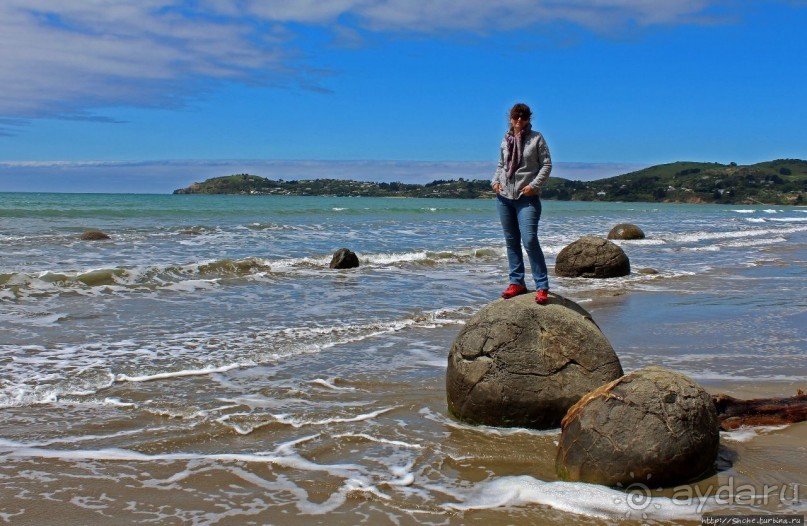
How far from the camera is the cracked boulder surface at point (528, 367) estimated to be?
21.6 feet

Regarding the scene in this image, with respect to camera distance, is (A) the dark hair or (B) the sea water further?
(A) the dark hair

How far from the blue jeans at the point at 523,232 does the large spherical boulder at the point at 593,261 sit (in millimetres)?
11306

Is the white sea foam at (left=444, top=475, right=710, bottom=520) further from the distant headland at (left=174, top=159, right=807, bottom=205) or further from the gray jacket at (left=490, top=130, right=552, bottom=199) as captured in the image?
the distant headland at (left=174, top=159, right=807, bottom=205)

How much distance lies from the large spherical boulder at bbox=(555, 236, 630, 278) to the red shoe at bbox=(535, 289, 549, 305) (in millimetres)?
12019

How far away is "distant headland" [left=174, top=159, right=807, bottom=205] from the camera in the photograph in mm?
126438

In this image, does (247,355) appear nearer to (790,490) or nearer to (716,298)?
(790,490)

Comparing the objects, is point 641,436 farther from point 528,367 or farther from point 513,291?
point 513,291

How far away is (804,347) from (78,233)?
28.1m

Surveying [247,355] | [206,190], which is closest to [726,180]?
[206,190]

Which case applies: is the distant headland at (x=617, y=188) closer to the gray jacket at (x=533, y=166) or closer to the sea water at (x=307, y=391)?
the sea water at (x=307, y=391)

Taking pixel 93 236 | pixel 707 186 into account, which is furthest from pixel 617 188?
pixel 93 236

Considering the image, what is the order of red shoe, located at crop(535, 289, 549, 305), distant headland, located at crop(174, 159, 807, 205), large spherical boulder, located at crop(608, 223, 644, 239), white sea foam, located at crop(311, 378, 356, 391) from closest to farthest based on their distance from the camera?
1. red shoe, located at crop(535, 289, 549, 305)
2. white sea foam, located at crop(311, 378, 356, 391)
3. large spherical boulder, located at crop(608, 223, 644, 239)
4. distant headland, located at crop(174, 159, 807, 205)

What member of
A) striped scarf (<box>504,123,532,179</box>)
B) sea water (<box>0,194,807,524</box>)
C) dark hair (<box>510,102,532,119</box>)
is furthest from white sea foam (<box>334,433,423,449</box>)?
dark hair (<box>510,102,532,119</box>)

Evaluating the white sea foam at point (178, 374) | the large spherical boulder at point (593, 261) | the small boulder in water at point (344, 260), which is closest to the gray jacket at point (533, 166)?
the white sea foam at point (178, 374)
